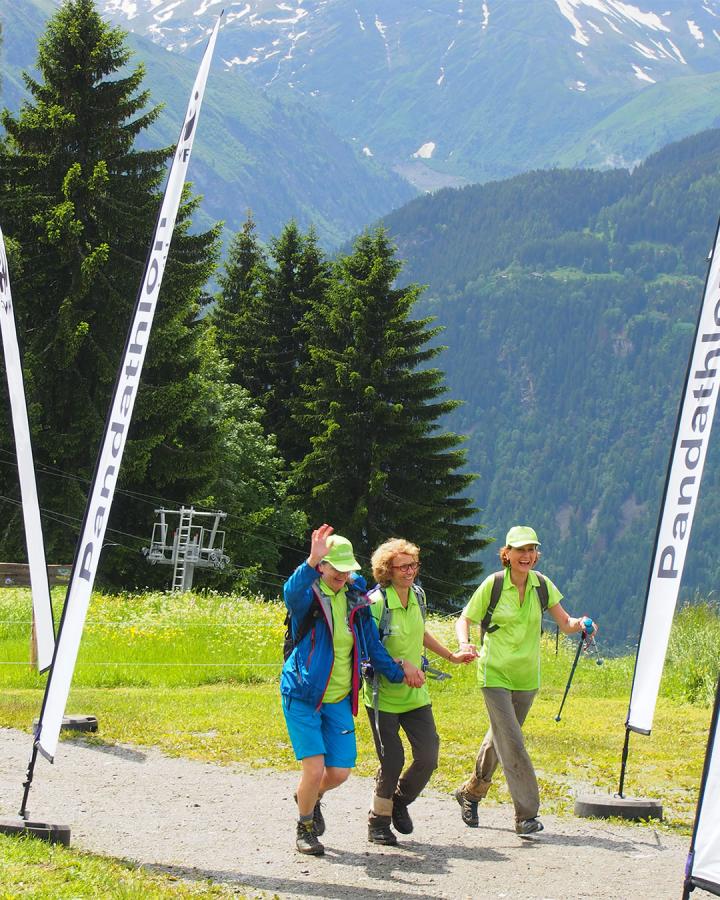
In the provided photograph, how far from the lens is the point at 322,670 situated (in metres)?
8.16

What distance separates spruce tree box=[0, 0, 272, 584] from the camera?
128 ft

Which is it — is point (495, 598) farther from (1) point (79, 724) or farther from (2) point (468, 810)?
(1) point (79, 724)

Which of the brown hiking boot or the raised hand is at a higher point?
the raised hand

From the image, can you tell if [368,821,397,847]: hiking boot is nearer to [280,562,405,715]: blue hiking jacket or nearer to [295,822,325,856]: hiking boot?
[295,822,325,856]: hiking boot

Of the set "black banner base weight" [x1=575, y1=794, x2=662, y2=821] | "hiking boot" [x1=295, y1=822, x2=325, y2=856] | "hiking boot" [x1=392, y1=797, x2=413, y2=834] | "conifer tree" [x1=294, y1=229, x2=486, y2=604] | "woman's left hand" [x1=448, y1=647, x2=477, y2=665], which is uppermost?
"conifer tree" [x1=294, y1=229, x2=486, y2=604]

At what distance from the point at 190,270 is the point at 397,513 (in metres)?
11.9

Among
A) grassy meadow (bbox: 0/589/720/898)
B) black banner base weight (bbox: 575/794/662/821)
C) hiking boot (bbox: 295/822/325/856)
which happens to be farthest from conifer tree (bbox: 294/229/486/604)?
hiking boot (bbox: 295/822/325/856)

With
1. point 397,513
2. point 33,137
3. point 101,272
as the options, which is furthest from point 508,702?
point 397,513

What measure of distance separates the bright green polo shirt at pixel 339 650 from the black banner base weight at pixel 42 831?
1.72 metres

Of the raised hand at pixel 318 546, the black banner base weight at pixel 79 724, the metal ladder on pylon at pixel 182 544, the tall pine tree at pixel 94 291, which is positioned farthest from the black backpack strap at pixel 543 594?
the tall pine tree at pixel 94 291

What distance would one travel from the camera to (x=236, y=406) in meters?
50.0

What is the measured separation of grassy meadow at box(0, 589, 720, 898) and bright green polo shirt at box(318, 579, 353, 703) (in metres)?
1.45

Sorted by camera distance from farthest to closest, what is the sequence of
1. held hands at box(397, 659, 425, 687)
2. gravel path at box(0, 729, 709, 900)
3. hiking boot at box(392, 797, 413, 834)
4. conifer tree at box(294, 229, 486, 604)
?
1. conifer tree at box(294, 229, 486, 604)
2. hiking boot at box(392, 797, 413, 834)
3. held hands at box(397, 659, 425, 687)
4. gravel path at box(0, 729, 709, 900)

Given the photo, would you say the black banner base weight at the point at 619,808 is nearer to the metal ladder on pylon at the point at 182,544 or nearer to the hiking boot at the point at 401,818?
the hiking boot at the point at 401,818
